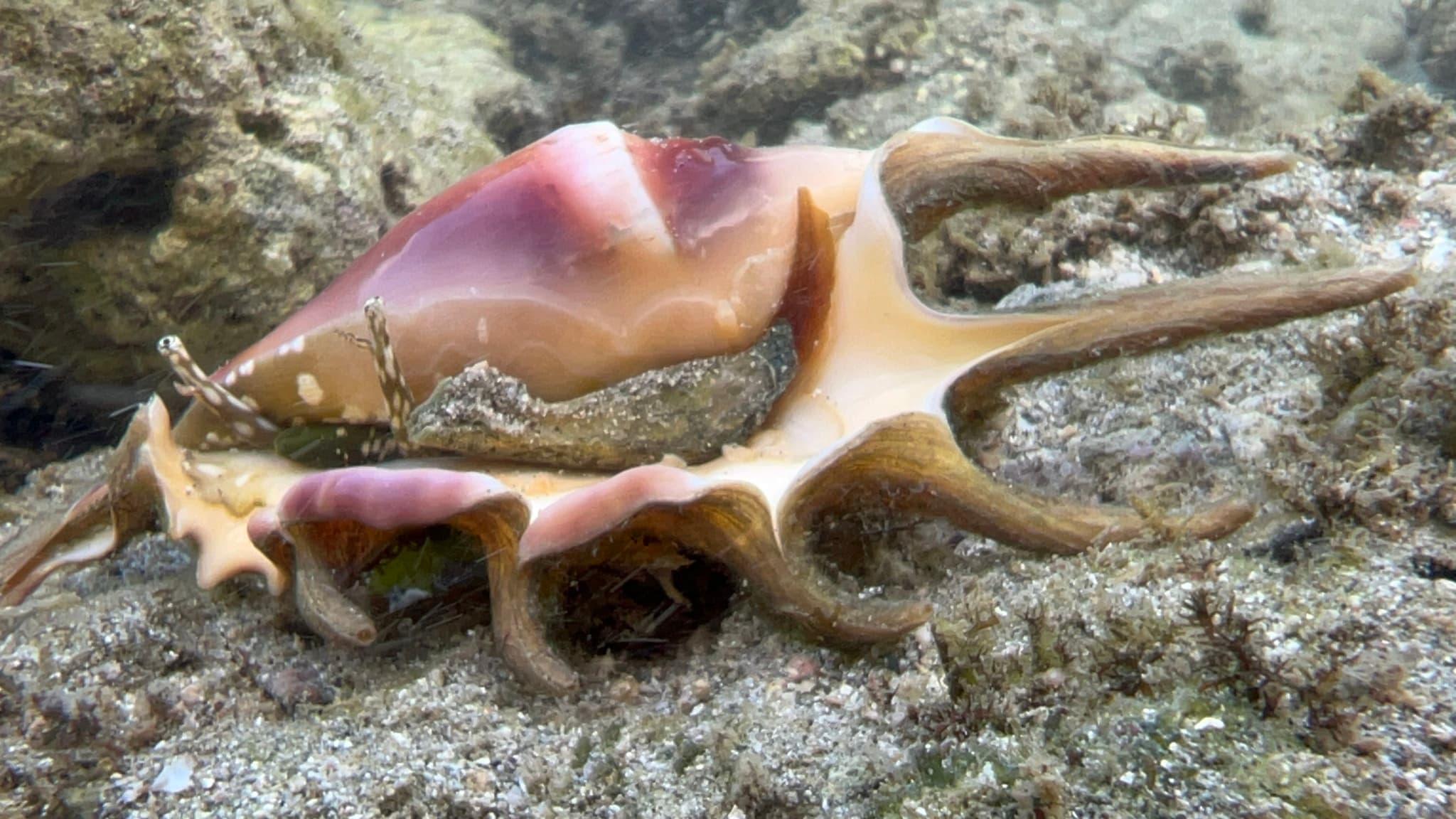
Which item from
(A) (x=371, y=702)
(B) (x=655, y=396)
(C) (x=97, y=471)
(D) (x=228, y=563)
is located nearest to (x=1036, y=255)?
(B) (x=655, y=396)

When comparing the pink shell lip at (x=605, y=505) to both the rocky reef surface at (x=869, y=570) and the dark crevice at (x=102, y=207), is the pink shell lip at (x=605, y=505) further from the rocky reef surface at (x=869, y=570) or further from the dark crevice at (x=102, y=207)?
the dark crevice at (x=102, y=207)

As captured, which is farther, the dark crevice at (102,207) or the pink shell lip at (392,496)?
the dark crevice at (102,207)

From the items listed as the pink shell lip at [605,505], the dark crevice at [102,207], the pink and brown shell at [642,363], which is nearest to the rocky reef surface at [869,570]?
the dark crevice at [102,207]

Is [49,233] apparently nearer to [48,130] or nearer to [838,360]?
[48,130]

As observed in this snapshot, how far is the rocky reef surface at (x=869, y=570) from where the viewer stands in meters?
1.08

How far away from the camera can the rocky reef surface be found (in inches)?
42.6

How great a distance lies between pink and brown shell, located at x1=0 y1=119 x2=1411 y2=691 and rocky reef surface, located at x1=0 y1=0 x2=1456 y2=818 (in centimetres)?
14

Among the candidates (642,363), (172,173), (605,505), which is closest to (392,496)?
(605,505)

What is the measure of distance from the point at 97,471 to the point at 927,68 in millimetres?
4089

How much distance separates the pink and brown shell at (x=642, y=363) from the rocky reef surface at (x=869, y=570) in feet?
0.45

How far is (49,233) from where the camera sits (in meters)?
2.25

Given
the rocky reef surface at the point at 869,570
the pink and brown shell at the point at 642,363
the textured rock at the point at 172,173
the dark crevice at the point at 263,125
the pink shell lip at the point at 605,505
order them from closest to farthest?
the rocky reef surface at the point at 869,570
the pink shell lip at the point at 605,505
the pink and brown shell at the point at 642,363
the textured rock at the point at 172,173
the dark crevice at the point at 263,125

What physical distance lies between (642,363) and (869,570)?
0.61 meters

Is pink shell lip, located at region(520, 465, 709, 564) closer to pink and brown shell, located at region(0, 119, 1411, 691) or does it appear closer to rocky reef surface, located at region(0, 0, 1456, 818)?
pink and brown shell, located at region(0, 119, 1411, 691)
